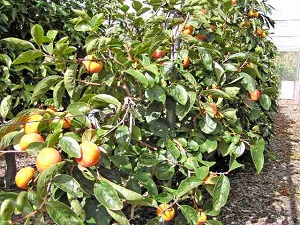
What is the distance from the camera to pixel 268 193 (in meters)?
2.76

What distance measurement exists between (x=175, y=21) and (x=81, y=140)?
691mm

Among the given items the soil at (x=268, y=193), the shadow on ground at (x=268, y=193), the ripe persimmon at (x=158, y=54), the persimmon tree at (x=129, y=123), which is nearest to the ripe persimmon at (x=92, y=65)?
the persimmon tree at (x=129, y=123)

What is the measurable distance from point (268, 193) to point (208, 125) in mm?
1761

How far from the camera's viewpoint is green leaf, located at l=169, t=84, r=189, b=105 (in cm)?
114

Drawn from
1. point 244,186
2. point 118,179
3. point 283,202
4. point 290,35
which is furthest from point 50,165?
point 290,35

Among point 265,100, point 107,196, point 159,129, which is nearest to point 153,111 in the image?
point 159,129

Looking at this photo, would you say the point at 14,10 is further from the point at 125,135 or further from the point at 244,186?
the point at 244,186

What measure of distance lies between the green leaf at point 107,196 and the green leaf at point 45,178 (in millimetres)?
114

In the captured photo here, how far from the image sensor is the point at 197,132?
54.3 inches

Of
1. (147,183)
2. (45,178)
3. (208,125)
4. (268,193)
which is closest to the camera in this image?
(45,178)

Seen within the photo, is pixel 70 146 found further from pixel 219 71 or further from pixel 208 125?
pixel 219 71

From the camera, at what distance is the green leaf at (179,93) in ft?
3.73

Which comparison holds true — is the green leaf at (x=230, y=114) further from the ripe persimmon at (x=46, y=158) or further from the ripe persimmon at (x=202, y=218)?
the ripe persimmon at (x=46, y=158)

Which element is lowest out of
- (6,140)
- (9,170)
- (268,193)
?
(268,193)
